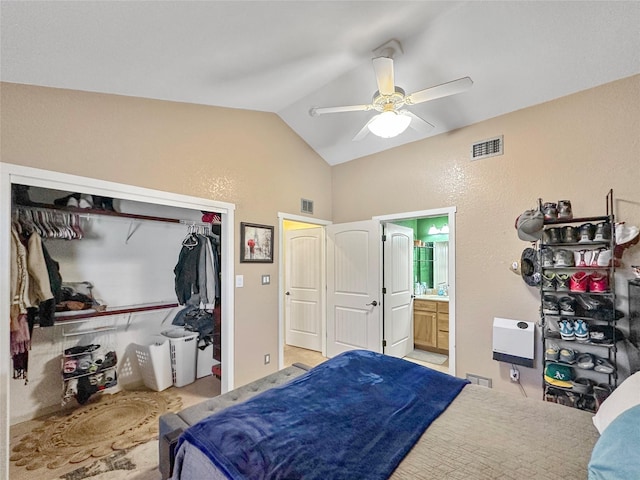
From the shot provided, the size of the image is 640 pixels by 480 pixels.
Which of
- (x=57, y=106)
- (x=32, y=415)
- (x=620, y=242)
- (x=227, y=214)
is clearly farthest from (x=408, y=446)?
(x=32, y=415)

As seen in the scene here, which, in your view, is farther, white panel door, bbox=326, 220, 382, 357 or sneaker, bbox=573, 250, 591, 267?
white panel door, bbox=326, 220, 382, 357

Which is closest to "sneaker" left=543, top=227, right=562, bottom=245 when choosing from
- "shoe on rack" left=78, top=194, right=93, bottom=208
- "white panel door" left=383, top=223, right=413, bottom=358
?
"white panel door" left=383, top=223, right=413, bottom=358

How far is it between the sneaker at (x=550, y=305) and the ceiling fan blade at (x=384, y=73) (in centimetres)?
212

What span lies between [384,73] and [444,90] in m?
0.44

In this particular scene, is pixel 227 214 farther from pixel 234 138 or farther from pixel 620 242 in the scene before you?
pixel 620 242

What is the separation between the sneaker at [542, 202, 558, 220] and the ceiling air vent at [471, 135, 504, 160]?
29.9 inches

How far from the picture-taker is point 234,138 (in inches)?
118

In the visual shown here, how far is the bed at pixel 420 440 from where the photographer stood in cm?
105

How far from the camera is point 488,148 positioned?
9.59ft

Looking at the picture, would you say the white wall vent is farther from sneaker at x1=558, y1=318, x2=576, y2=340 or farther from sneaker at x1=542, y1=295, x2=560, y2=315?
sneaker at x1=558, y1=318, x2=576, y2=340

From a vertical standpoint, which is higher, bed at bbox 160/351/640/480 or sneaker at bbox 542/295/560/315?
sneaker at bbox 542/295/560/315

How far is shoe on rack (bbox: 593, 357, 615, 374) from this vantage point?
2.11 metres

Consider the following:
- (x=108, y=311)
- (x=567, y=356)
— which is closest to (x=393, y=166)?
(x=567, y=356)

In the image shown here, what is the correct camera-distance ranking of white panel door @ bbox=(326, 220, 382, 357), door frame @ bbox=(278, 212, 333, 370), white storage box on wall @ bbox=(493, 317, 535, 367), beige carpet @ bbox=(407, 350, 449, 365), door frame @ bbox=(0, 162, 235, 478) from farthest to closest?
1. beige carpet @ bbox=(407, 350, 449, 365)
2. white panel door @ bbox=(326, 220, 382, 357)
3. door frame @ bbox=(278, 212, 333, 370)
4. white storage box on wall @ bbox=(493, 317, 535, 367)
5. door frame @ bbox=(0, 162, 235, 478)
